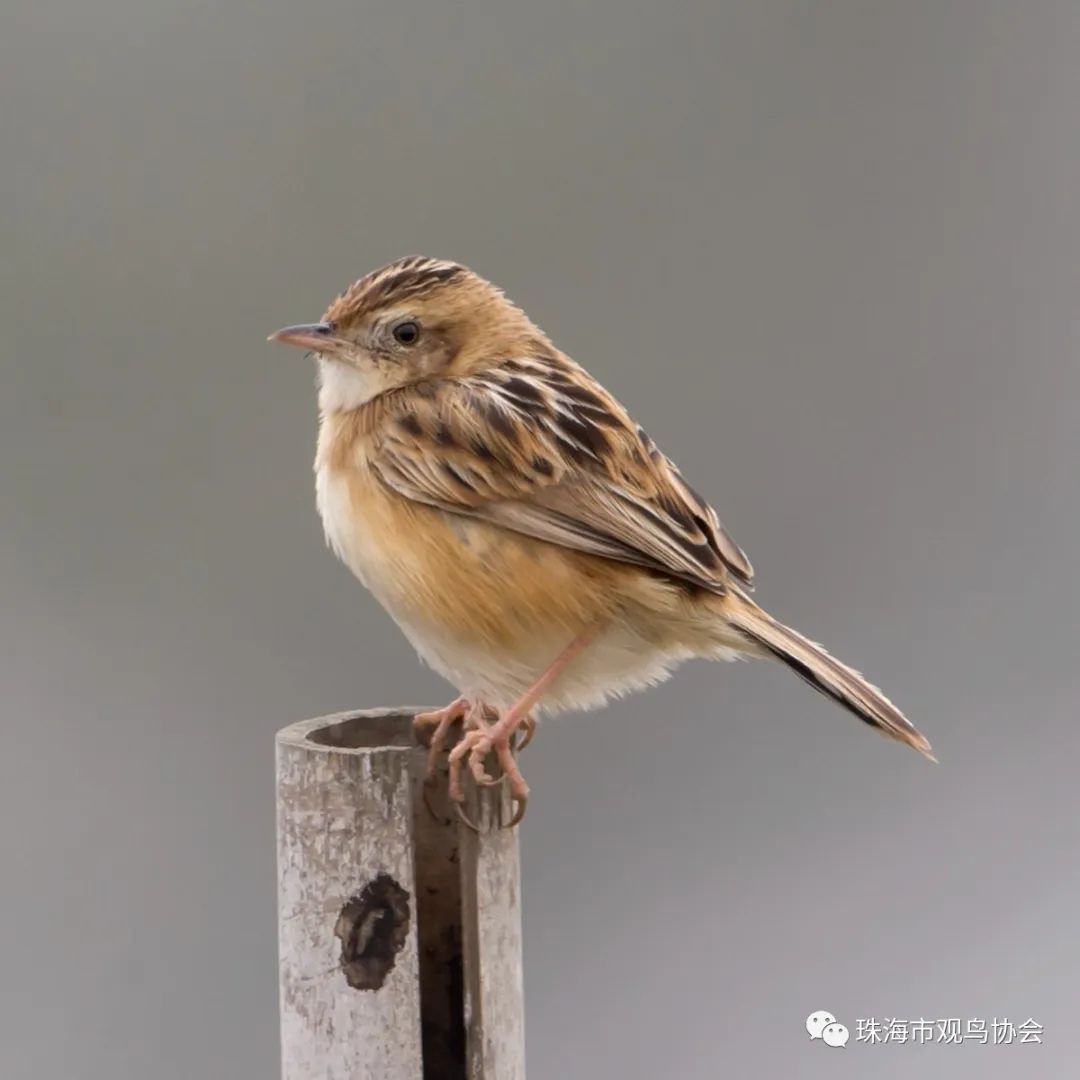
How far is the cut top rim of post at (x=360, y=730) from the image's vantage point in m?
2.41

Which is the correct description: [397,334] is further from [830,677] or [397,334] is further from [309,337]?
[830,677]

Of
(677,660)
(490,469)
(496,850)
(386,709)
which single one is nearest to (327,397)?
(490,469)

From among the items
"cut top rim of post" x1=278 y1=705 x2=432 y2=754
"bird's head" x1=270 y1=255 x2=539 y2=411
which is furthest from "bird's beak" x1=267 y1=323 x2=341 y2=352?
"cut top rim of post" x1=278 y1=705 x2=432 y2=754

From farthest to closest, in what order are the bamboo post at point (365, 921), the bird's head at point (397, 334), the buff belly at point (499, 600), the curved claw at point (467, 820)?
the bird's head at point (397, 334) → the buff belly at point (499, 600) → the curved claw at point (467, 820) → the bamboo post at point (365, 921)

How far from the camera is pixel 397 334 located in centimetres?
302

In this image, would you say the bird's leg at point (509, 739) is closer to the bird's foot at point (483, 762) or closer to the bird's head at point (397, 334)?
the bird's foot at point (483, 762)

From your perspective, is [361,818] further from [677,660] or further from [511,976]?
[677,660]

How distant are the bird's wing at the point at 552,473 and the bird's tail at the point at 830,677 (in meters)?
0.11

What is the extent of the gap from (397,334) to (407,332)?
0.9 inches

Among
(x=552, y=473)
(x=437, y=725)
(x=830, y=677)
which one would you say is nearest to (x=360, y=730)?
(x=437, y=725)

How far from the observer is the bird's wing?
266cm

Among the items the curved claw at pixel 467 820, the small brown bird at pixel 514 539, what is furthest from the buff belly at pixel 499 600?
the curved claw at pixel 467 820

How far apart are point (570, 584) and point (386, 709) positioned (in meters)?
0.45

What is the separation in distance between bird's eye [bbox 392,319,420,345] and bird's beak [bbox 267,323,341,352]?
135 millimetres
